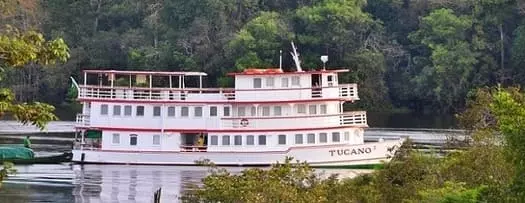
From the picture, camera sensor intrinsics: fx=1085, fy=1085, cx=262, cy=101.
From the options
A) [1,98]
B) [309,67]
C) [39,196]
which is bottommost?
[39,196]

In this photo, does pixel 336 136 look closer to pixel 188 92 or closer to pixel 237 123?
pixel 237 123

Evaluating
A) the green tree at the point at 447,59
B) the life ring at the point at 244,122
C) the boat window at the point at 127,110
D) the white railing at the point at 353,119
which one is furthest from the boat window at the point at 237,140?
the green tree at the point at 447,59

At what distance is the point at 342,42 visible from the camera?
2813 inches

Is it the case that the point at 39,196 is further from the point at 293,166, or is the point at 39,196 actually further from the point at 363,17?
the point at 363,17

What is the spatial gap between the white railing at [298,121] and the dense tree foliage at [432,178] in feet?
53.0

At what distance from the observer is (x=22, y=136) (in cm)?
5162

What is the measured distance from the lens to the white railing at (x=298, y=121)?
1567 inches

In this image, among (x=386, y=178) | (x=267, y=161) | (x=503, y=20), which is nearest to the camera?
(x=386, y=178)

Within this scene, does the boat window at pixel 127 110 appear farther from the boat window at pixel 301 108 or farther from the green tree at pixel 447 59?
the green tree at pixel 447 59

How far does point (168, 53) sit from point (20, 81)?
465 inches

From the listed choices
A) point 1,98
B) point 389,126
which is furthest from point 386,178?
point 389,126

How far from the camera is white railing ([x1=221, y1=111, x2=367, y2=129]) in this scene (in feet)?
131

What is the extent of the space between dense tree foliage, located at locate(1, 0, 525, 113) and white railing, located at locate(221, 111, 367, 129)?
96.8 feet

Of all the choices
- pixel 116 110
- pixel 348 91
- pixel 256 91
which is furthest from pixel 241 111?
pixel 116 110
